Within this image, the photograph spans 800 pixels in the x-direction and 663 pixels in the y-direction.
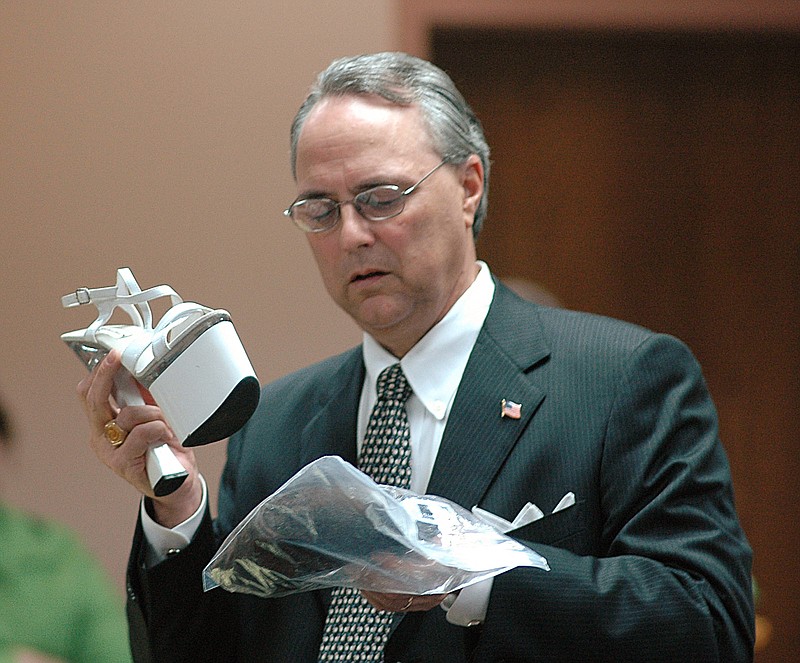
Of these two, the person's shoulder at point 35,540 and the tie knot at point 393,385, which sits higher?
the tie knot at point 393,385

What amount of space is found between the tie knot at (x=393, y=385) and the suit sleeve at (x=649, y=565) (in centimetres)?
30

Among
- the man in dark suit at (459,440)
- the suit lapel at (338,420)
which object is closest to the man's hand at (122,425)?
the man in dark suit at (459,440)

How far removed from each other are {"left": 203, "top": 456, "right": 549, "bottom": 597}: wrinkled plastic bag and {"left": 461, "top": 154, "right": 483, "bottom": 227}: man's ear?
57 cm

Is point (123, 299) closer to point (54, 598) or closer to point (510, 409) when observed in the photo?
point (510, 409)

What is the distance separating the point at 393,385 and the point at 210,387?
453 millimetres

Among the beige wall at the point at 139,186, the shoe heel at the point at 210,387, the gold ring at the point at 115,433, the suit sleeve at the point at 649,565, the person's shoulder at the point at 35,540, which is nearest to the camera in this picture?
the shoe heel at the point at 210,387

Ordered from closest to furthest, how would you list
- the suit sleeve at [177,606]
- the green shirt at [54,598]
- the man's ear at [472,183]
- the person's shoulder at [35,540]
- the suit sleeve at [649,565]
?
the suit sleeve at [649,565], the suit sleeve at [177,606], the man's ear at [472,183], the green shirt at [54,598], the person's shoulder at [35,540]

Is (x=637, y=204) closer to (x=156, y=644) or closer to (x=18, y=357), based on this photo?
(x=18, y=357)

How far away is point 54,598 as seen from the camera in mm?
2584

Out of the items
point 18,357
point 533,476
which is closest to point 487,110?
point 18,357

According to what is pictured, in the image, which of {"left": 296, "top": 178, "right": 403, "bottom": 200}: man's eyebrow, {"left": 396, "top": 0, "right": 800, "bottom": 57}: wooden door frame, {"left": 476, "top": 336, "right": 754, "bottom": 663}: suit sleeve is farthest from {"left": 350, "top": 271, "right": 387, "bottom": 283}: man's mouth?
{"left": 396, "top": 0, "right": 800, "bottom": 57}: wooden door frame

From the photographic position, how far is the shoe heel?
1.21m

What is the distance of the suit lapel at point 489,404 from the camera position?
1.49 meters

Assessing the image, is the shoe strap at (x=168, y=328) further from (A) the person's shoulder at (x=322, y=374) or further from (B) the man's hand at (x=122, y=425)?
(A) the person's shoulder at (x=322, y=374)
